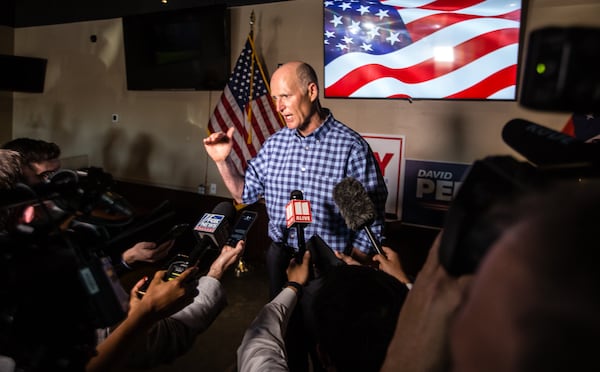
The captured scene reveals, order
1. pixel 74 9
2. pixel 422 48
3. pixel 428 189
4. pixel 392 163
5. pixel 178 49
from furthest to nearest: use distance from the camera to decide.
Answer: pixel 74 9
pixel 178 49
pixel 392 163
pixel 428 189
pixel 422 48

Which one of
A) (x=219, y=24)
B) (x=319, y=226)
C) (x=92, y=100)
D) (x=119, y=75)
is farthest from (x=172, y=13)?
(x=319, y=226)

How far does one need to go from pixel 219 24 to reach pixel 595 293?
3739 mm

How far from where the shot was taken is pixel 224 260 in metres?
1.26

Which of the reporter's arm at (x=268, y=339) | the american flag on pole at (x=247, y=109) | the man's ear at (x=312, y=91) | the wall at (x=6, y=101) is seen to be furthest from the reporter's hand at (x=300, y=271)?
the wall at (x=6, y=101)

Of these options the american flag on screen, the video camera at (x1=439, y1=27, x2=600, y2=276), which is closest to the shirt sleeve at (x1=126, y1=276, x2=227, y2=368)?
the video camera at (x1=439, y1=27, x2=600, y2=276)

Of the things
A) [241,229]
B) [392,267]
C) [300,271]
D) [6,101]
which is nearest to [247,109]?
[241,229]

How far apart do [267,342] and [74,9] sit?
5183 mm

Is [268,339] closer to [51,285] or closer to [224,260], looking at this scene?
[224,260]

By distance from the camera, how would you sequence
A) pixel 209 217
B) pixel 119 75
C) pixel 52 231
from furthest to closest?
pixel 119 75 < pixel 209 217 < pixel 52 231

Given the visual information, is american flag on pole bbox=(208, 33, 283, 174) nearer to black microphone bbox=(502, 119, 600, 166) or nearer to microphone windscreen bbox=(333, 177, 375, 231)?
microphone windscreen bbox=(333, 177, 375, 231)

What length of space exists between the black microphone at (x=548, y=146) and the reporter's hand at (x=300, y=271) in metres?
0.76

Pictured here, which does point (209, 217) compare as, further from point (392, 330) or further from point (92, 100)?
point (92, 100)

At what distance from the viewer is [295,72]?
1995 millimetres

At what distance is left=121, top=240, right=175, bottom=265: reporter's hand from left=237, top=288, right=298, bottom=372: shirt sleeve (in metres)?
0.71
